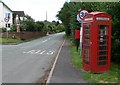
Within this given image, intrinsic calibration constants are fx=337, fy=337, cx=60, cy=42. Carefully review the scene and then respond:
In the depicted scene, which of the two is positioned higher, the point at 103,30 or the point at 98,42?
the point at 103,30

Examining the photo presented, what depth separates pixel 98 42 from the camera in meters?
13.3

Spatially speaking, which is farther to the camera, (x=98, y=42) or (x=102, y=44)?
(x=102, y=44)

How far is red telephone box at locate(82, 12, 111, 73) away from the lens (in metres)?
13.2

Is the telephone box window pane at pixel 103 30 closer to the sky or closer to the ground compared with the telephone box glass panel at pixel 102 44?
closer to the sky

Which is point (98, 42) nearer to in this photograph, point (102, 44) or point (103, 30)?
point (102, 44)

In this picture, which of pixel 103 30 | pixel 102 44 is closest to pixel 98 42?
pixel 102 44

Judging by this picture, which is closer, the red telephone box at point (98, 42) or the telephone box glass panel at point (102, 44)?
the red telephone box at point (98, 42)

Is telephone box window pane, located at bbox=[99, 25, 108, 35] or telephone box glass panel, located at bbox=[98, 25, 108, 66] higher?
telephone box window pane, located at bbox=[99, 25, 108, 35]

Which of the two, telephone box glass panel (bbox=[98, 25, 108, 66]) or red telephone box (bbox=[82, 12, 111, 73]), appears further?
telephone box glass panel (bbox=[98, 25, 108, 66])

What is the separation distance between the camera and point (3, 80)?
12.1 metres

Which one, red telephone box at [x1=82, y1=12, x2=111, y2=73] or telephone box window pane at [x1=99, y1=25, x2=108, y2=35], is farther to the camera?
telephone box window pane at [x1=99, y1=25, x2=108, y2=35]

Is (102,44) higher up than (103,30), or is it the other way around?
(103,30)

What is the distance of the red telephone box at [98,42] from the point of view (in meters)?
13.2

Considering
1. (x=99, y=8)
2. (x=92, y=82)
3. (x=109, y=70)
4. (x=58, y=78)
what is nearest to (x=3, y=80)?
(x=58, y=78)
